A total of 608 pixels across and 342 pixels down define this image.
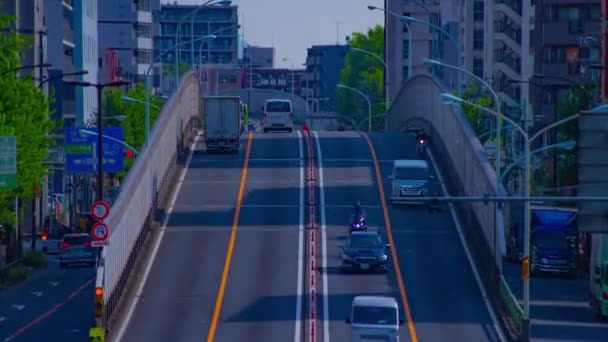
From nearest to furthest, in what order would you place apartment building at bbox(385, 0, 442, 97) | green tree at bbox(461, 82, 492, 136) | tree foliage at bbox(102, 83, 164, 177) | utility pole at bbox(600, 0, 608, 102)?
utility pole at bbox(600, 0, 608, 102) < green tree at bbox(461, 82, 492, 136) < tree foliage at bbox(102, 83, 164, 177) < apartment building at bbox(385, 0, 442, 97)

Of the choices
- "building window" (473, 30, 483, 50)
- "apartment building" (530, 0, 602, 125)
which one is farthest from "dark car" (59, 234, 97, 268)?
"building window" (473, 30, 483, 50)

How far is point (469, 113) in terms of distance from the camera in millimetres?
114125

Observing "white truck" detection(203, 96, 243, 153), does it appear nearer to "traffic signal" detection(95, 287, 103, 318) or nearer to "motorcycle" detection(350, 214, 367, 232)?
"motorcycle" detection(350, 214, 367, 232)

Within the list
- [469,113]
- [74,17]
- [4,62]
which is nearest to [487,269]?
[4,62]

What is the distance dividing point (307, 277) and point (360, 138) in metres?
33.9

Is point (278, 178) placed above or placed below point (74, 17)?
below

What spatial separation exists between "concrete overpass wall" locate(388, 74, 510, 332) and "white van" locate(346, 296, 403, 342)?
7810 mm

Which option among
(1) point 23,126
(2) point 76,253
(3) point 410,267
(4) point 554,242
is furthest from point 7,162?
(2) point 76,253

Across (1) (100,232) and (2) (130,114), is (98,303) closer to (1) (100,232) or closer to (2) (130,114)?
(1) (100,232)

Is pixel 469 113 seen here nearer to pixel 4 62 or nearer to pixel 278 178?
pixel 278 178

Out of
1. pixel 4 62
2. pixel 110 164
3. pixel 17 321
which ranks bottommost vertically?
pixel 17 321

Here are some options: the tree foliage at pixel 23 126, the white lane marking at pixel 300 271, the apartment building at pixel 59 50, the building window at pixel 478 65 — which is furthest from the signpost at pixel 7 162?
the building window at pixel 478 65

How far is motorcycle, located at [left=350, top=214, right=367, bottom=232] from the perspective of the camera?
59.0 meters

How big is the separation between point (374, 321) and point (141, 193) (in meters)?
17.0
